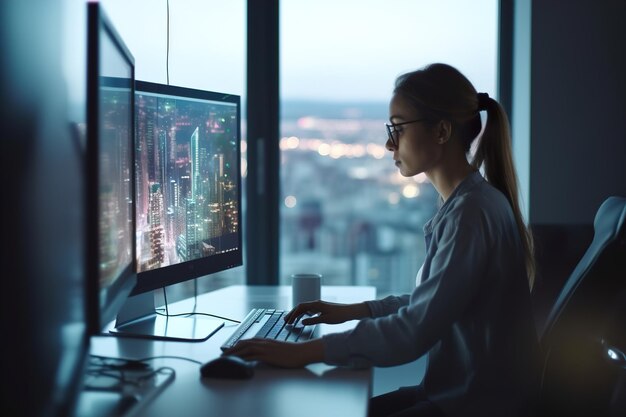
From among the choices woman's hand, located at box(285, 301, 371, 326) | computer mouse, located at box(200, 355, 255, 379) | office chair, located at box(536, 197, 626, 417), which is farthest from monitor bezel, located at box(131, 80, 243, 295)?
office chair, located at box(536, 197, 626, 417)

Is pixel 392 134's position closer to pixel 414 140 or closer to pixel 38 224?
pixel 414 140

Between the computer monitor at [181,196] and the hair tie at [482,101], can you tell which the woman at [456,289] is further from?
the computer monitor at [181,196]

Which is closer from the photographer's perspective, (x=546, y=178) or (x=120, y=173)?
(x=120, y=173)

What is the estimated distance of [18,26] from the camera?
0.86 m

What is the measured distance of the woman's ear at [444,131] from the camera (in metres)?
1.46

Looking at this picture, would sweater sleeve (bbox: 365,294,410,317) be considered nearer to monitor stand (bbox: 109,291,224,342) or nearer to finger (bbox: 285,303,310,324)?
finger (bbox: 285,303,310,324)

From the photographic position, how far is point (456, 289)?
123cm

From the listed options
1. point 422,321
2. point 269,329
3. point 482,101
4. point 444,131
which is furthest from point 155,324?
point 482,101

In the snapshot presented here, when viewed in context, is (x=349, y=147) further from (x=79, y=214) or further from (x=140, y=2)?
(x=79, y=214)

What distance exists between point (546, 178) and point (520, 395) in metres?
1.40

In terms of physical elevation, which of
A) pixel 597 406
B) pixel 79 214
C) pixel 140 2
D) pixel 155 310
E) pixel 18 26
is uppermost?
pixel 140 2

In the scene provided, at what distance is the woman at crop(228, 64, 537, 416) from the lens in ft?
4.03

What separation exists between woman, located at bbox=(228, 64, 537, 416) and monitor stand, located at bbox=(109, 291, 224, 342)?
0.22m

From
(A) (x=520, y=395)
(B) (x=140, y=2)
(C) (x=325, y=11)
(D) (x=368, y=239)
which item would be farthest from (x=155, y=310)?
(C) (x=325, y=11)
